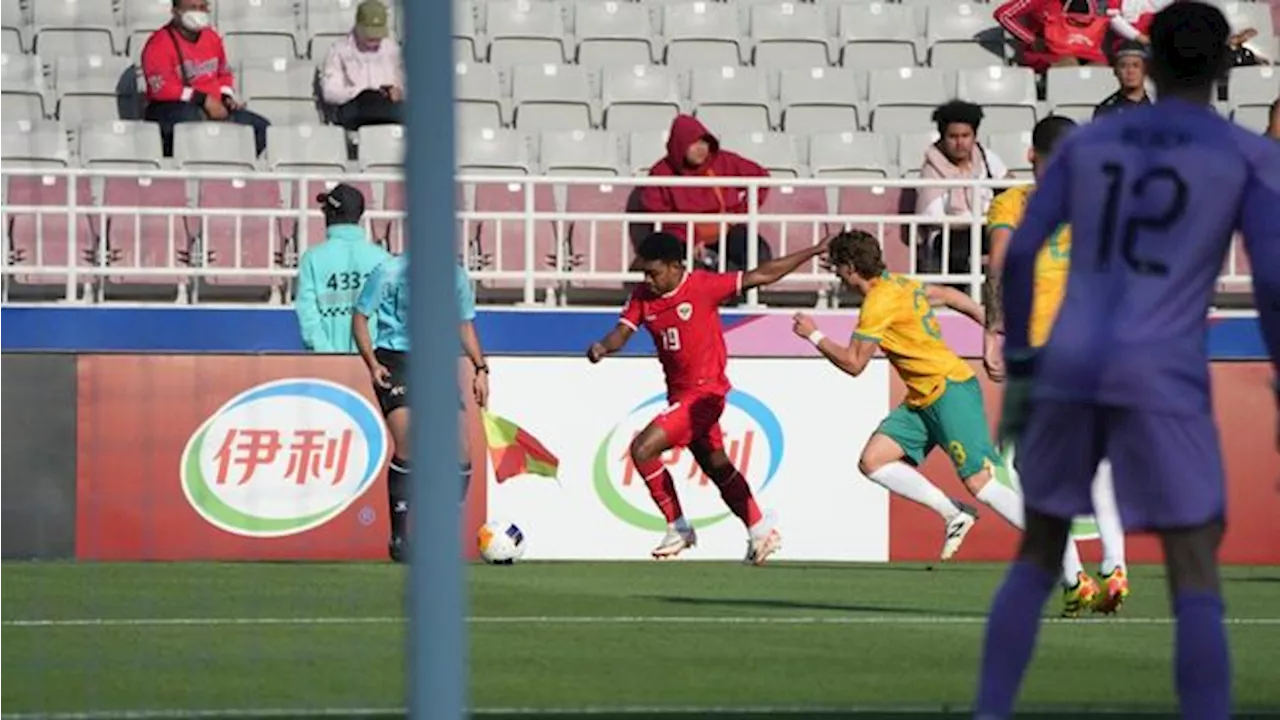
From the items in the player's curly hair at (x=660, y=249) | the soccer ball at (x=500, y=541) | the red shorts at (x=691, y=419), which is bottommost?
the soccer ball at (x=500, y=541)

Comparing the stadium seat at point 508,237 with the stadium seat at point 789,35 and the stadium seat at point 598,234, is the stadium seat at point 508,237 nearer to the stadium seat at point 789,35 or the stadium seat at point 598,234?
the stadium seat at point 598,234

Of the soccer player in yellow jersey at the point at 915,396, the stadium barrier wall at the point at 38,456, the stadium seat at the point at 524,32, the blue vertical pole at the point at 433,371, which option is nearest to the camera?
the blue vertical pole at the point at 433,371

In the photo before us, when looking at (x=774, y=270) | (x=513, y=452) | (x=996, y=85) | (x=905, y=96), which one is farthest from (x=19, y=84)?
(x=996, y=85)

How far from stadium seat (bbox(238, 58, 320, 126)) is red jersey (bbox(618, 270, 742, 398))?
442 cm

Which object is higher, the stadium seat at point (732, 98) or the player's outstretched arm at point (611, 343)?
the stadium seat at point (732, 98)

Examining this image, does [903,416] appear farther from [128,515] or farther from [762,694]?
[762,694]

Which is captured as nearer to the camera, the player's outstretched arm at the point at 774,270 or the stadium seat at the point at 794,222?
the player's outstretched arm at the point at 774,270

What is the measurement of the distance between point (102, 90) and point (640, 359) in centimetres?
489

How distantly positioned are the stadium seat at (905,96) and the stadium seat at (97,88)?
17.9ft

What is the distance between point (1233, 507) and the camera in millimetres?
19062

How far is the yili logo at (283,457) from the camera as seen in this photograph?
18438mm

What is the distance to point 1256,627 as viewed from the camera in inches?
529

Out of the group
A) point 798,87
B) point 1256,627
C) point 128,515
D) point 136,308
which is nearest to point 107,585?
point 128,515

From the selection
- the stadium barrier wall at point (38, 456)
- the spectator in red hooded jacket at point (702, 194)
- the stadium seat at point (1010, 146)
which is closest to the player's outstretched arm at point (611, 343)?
the spectator in red hooded jacket at point (702, 194)
